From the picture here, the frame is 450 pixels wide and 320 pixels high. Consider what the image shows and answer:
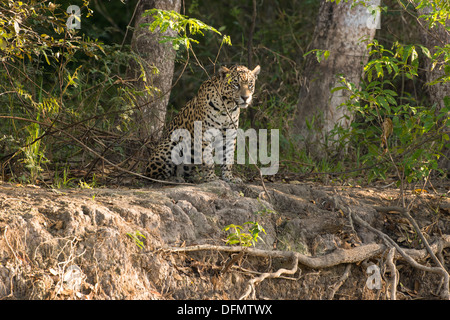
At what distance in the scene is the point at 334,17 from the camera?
330 inches

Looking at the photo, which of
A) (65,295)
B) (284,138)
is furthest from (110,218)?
(284,138)

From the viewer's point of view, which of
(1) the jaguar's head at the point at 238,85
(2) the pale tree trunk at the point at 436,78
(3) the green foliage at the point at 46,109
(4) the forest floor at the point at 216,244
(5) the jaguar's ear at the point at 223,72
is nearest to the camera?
(4) the forest floor at the point at 216,244

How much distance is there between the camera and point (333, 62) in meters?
8.40

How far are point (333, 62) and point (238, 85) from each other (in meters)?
1.98

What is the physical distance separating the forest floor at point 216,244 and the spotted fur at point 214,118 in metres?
1.03

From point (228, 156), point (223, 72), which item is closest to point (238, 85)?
point (223, 72)

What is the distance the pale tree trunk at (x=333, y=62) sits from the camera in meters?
8.31

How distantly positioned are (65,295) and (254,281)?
4.94ft

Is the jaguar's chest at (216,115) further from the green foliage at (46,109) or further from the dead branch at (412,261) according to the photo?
the dead branch at (412,261)

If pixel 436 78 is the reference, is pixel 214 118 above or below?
below

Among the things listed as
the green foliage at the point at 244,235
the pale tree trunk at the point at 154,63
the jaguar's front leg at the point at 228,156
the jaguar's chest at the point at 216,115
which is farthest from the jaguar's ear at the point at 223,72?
the green foliage at the point at 244,235

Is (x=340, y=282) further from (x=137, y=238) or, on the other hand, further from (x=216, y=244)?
(x=137, y=238)

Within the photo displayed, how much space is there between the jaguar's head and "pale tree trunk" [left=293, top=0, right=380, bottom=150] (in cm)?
145

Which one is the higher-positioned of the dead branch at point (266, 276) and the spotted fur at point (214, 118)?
the spotted fur at point (214, 118)
